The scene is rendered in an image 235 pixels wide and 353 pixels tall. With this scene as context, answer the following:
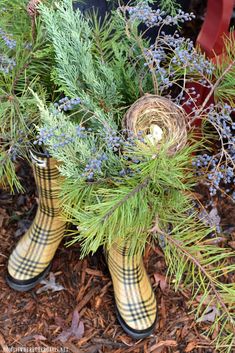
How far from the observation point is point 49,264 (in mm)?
1546

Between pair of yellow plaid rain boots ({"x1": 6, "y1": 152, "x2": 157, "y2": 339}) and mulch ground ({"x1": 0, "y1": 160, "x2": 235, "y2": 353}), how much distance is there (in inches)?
1.8

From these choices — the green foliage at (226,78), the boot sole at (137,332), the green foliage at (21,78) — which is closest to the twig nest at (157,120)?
the green foliage at (226,78)

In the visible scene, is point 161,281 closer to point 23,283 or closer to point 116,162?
point 23,283

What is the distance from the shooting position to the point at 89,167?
97 cm

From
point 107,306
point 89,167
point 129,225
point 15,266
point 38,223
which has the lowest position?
point 107,306

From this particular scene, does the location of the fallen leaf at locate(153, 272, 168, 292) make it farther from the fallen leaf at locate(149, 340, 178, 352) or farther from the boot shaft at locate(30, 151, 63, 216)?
the boot shaft at locate(30, 151, 63, 216)

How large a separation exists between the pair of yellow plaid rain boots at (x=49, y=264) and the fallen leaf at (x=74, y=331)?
12 centimetres

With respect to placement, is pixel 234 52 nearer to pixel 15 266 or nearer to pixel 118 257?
pixel 118 257

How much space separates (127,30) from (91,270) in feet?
2.69

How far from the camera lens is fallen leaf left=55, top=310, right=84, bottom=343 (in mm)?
1444

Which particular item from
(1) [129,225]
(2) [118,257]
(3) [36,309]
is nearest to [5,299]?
(3) [36,309]

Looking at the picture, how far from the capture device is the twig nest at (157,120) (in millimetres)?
1010

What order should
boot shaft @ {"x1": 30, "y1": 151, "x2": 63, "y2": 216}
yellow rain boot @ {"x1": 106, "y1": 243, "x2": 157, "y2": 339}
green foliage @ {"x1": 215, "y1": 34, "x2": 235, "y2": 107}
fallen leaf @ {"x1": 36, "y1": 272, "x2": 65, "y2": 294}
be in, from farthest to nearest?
fallen leaf @ {"x1": 36, "y1": 272, "x2": 65, "y2": 294}, yellow rain boot @ {"x1": 106, "y1": 243, "x2": 157, "y2": 339}, boot shaft @ {"x1": 30, "y1": 151, "x2": 63, "y2": 216}, green foliage @ {"x1": 215, "y1": 34, "x2": 235, "y2": 107}

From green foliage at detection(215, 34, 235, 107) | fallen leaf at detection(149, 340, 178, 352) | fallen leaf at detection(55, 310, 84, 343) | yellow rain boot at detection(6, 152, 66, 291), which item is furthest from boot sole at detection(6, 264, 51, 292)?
green foliage at detection(215, 34, 235, 107)
